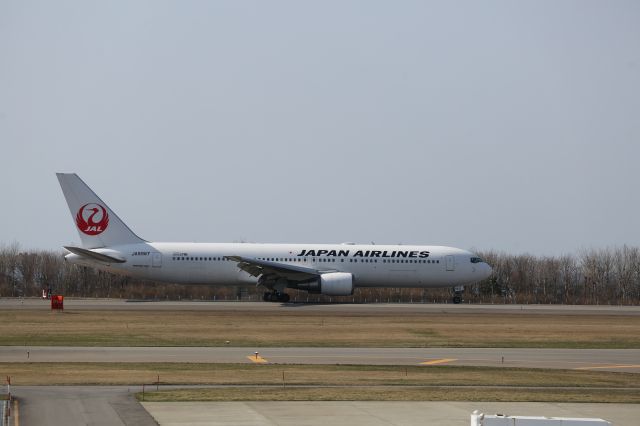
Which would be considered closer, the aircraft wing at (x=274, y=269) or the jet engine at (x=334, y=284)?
the aircraft wing at (x=274, y=269)

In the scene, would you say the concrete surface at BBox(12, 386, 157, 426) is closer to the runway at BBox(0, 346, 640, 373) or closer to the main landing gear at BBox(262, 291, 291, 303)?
the runway at BBox(0, 346, 640, 373)

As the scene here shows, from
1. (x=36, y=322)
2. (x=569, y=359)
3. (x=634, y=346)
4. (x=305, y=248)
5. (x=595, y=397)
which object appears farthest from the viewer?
(x=305, y=248)

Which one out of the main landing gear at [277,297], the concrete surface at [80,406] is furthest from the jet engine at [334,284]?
the concrete surface at [80,406]

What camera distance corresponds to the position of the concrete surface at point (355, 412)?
64.0 feet

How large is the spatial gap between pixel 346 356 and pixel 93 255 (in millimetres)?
30990

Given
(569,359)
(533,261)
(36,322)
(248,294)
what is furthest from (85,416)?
(533,261)

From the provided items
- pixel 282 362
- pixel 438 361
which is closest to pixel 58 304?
pixel 282 362

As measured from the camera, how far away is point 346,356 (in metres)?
33.2

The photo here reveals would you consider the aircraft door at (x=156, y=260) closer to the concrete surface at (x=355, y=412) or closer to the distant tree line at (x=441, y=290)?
the distant tree line at (x=441, y=290)

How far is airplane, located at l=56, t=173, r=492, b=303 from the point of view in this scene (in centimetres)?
6088

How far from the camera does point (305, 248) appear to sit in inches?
2507

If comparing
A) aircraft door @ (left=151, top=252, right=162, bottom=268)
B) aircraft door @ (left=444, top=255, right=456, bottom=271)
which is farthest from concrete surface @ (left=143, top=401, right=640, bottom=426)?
aircraft door @ (left=444, top=255, right=456, bottom=271)

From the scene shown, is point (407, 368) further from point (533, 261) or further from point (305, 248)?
point (533, 261)

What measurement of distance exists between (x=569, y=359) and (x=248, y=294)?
4122 centimetres
